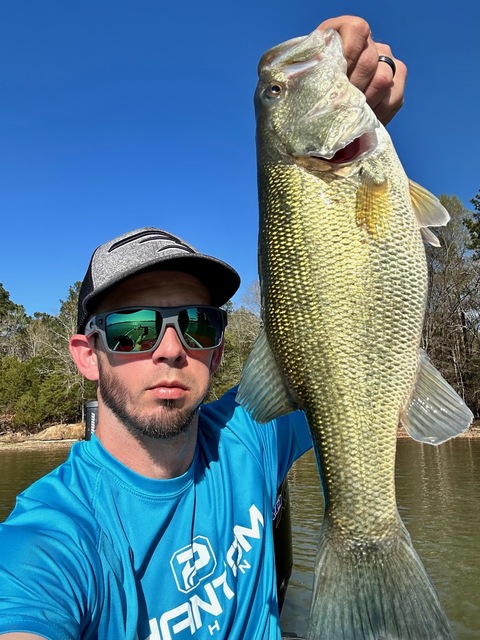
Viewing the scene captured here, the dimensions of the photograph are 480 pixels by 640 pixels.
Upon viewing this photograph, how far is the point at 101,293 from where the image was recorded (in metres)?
2.26

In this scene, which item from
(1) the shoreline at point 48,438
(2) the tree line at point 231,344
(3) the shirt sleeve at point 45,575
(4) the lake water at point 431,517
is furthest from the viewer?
(1) the shoreline at point 48,438

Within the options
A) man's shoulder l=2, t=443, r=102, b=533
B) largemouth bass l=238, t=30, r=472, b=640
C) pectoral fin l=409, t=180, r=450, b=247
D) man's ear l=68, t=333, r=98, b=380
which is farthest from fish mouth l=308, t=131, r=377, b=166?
man's shoulder l=2, t=443, r=102, b=533

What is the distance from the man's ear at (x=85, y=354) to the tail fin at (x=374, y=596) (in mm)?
1228

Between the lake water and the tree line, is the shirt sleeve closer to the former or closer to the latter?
the lake water

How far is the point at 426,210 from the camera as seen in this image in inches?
78.2

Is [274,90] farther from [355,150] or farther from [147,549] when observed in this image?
[147,549]

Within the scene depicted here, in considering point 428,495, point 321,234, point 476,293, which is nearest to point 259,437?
point 321,234

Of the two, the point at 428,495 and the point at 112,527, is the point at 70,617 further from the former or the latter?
the point at 428,495

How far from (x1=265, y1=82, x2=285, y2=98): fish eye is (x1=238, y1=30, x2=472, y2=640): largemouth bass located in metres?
0.27

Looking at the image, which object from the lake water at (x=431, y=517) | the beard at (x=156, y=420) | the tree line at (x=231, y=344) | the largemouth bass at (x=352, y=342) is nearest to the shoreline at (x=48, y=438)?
the tree line at (x=231, y=344)

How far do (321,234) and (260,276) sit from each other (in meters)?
0.30

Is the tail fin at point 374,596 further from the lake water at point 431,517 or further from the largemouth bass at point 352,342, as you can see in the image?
the lake water at point 431,517

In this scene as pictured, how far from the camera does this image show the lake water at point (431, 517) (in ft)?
21.4

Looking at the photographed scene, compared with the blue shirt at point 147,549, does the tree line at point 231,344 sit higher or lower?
higher
